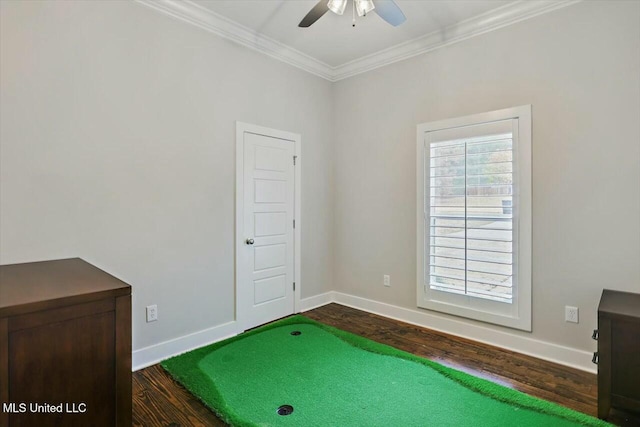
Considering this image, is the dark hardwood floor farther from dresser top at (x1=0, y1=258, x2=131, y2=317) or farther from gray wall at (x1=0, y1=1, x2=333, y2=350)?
dresser top at (x1=0, y1=258, x2=131, y2=317)

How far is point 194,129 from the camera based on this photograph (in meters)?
3.00

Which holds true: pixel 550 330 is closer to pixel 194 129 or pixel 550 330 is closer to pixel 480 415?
pixel 480 415

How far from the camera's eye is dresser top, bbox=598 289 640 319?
1.99 metres

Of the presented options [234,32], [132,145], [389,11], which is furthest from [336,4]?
[132,145]

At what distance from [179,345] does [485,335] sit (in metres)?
2.77

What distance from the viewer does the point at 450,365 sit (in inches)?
106

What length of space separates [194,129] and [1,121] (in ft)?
4.16

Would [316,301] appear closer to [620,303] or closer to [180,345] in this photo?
[180,345]

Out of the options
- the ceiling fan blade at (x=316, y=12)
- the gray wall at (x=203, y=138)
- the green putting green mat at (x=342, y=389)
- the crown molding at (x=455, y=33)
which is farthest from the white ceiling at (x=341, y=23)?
the green putting green mat at (x=342, y=389)

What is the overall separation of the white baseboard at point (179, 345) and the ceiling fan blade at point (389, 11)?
9.69 ft

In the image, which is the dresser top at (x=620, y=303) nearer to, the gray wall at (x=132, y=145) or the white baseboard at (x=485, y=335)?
the white baseboard at (x=485, y=335)

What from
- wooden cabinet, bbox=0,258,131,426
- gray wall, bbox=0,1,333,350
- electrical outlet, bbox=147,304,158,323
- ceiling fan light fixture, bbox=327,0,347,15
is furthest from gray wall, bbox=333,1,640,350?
wooden cabinet, bbox=0,258,131,426

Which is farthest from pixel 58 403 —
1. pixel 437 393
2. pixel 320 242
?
pixel 320 242

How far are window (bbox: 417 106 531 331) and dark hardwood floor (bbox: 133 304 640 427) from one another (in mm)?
319
